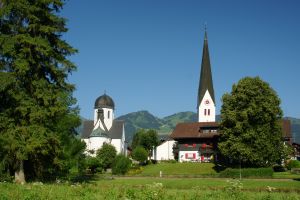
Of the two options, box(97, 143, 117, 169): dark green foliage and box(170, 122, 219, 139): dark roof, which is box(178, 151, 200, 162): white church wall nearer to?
box(170, 122, 219, 139): dark roof

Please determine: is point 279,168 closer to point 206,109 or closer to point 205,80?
point 206,109

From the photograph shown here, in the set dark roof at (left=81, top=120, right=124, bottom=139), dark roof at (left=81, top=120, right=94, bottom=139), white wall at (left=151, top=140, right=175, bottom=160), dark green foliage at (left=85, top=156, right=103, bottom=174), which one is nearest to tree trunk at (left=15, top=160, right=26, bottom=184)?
dark green foliage at (left=85, top=156, right=103, bottom=174)

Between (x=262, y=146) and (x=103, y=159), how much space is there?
103ft

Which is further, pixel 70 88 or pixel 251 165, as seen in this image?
pixel 251 165

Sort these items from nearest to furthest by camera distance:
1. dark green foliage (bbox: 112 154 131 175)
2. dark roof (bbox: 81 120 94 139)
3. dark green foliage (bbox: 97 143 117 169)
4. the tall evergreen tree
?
the tall evergreen tree
dark green foliage (bbox: 112 154 131 175)
dark green foliage (bbox: 97 143 117 169)
dark roof (bbox: 81 120 94 139)

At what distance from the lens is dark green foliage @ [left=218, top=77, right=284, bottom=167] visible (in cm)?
5247

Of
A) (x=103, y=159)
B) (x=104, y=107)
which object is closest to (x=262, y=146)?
(x=103, y=159)

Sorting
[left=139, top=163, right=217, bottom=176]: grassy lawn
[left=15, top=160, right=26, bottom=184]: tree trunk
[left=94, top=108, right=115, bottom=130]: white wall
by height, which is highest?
[left=94, top=108, right=115, bottom=130]: white wall

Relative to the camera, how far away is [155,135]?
10612 cm

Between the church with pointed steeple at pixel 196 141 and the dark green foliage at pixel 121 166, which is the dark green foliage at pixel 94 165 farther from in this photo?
the church with pointed steeple at pixel 196 141

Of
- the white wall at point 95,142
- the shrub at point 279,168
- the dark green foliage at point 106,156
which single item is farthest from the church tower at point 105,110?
the shrub at point 279,168

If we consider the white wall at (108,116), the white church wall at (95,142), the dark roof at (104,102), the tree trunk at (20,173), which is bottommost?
the tree trunk at (20,173)

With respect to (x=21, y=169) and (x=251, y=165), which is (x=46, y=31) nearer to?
(x=21, y=169)

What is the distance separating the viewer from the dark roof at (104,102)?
103531 millimetres
